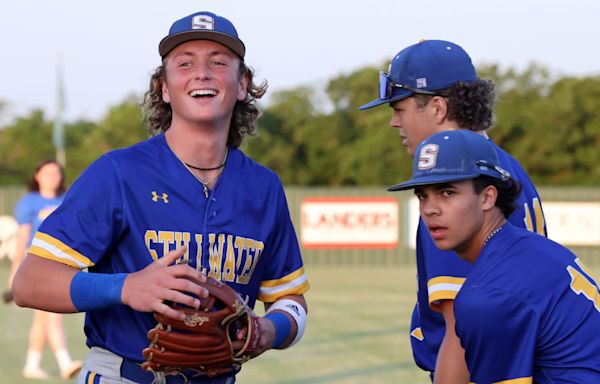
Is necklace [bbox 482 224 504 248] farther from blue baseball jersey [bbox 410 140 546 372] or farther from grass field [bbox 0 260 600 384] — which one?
grass field [bbox 0 260 600 384]

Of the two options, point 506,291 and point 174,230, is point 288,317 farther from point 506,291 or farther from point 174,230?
point 506,291

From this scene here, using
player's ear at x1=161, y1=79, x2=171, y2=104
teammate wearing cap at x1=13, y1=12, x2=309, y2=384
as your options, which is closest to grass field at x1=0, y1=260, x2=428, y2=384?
teammate wearing cap at x1=13, y1=12, x2=309, y2=384

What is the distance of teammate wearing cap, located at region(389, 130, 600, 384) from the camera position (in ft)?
10.1

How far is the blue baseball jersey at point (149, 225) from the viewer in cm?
369

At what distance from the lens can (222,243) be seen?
3.90 meters

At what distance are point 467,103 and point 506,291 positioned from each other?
4.34ft

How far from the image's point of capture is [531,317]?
3061 mm

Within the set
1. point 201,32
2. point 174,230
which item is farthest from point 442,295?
point 201,32

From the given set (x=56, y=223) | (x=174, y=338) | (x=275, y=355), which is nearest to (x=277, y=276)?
(x=174, y=338)

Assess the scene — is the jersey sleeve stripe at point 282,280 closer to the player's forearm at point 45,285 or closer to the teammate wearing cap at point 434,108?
the teammate wearing cap at point 434,108

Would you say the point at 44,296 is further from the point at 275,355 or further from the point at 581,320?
the point at 275,355

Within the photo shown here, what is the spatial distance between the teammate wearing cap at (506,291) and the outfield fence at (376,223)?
72.8ft

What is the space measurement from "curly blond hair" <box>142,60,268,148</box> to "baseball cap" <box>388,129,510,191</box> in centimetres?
108

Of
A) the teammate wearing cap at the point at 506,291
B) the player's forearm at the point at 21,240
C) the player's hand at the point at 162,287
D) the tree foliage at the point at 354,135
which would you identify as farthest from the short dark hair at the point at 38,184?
the tree foliage at the point at 354,135
